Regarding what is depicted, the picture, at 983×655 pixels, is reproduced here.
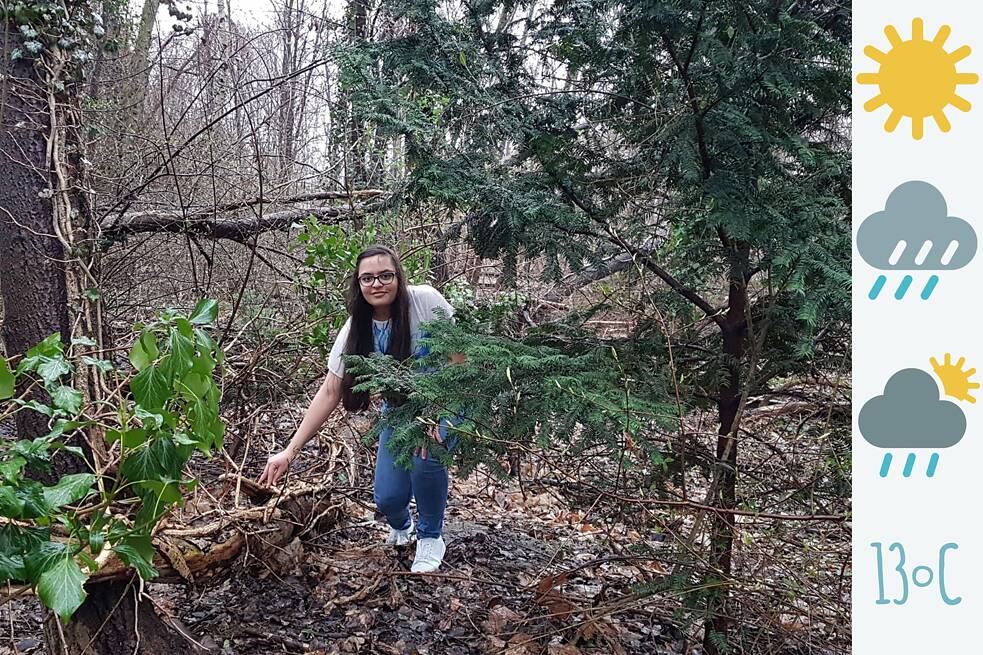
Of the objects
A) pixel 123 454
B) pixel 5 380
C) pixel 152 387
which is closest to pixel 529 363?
pixel 152 387

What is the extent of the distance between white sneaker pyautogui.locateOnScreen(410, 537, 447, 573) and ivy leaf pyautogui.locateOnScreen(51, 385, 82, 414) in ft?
6.17

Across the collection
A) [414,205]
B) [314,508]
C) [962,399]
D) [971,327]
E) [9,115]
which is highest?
[9,115]

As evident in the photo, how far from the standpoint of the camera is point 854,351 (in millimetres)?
1119

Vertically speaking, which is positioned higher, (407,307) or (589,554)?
(407,307)

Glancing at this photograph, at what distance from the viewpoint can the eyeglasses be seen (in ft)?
9.38

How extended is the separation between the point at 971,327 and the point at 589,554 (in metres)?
2.78

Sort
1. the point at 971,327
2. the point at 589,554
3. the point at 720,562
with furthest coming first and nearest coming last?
the point at 589,554
the point at 720,562
the point at 971,327

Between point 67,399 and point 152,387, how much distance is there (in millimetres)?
208

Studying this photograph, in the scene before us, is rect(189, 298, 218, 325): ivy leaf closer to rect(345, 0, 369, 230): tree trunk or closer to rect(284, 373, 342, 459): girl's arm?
rect(284, 373, 342, 459): girl's arm

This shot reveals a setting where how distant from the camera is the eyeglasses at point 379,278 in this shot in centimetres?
286

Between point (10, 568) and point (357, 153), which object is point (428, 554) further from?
point (357, 153)

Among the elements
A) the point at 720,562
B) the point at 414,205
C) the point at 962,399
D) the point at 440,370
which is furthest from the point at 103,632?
the point at 962,399

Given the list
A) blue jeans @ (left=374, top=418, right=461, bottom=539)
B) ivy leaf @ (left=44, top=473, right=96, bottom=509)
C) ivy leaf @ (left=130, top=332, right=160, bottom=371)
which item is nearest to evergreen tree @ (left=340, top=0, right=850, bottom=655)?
ivy leaf @ (left=130, top=332, right=160, bottom=371)

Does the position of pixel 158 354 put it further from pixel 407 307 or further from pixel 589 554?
pixel 589 554
